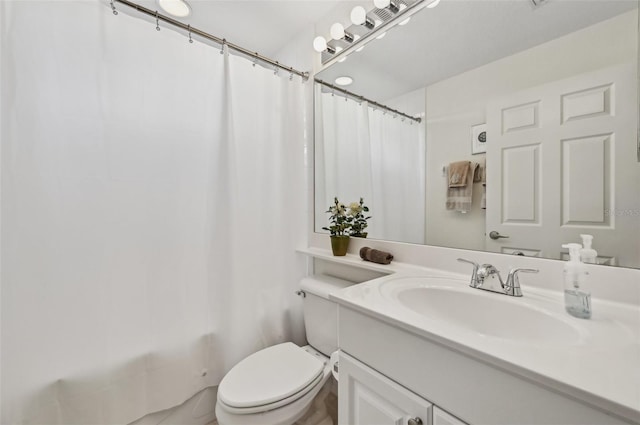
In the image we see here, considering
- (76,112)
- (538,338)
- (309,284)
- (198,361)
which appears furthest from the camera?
(309,284)

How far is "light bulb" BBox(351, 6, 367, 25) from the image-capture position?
1287mm

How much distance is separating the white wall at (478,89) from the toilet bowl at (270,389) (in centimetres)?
79

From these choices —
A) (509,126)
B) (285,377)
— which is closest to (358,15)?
(509,126)

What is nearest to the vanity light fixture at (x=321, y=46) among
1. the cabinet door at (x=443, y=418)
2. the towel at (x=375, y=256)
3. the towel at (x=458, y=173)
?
the towel at (x=458, y=173)

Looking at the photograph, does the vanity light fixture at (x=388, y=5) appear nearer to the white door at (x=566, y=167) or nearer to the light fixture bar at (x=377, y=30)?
the light fixture bar at (x=377, y=30)

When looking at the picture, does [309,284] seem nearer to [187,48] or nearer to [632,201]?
[632,201]

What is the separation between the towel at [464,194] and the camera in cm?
100

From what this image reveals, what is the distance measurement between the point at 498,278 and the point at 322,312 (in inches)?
32.3

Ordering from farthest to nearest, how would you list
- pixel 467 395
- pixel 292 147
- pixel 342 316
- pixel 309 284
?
pixel 292 147 → pixel 309 284 → pixel 342 316 → pixel 467 395

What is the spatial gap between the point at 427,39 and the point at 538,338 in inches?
48.0

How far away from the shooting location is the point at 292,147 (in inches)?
63.7

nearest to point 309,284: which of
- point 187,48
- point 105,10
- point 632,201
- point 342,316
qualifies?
point 342,316

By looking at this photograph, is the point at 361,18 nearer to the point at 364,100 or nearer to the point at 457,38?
the point at 364,100

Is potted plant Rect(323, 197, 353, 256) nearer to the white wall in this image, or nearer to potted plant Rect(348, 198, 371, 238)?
potted plant Rect(348, 198, 371, 238)
